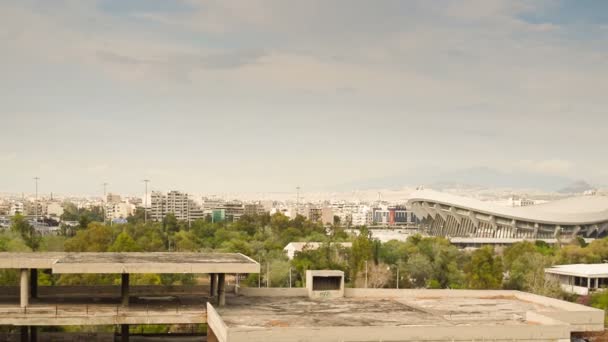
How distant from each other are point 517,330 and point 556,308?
7.98 m

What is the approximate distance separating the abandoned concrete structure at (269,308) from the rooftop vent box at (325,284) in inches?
1.7

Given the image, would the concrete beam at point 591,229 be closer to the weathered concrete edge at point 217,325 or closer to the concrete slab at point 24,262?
the weathered concrete edge at point 217,325

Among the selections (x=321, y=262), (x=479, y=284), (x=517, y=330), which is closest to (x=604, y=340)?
(x=517, y=330)

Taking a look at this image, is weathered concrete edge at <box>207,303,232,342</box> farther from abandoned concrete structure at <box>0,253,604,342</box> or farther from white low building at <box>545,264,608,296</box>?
white low building at <box>545,264,608,296</box>

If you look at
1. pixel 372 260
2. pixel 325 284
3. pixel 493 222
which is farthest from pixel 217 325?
pixel 493 222

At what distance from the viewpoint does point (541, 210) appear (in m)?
153

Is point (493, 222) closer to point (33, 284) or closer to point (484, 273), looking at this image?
point (484, 273)

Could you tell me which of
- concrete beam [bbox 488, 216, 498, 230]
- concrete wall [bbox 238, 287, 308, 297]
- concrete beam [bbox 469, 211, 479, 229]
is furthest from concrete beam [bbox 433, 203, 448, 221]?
concrete wall [bbox 238, 287, 308, 297]

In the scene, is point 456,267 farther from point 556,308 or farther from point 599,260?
point 556,308

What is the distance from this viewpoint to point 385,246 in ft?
317

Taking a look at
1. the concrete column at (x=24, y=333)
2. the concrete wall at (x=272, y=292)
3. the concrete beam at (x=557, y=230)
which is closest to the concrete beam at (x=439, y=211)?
the concrete beam at (x=557, y=230)

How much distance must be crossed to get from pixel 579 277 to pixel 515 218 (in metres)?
65.4

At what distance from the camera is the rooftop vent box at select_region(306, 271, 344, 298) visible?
36219 mm

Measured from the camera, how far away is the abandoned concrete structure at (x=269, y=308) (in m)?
26.8
